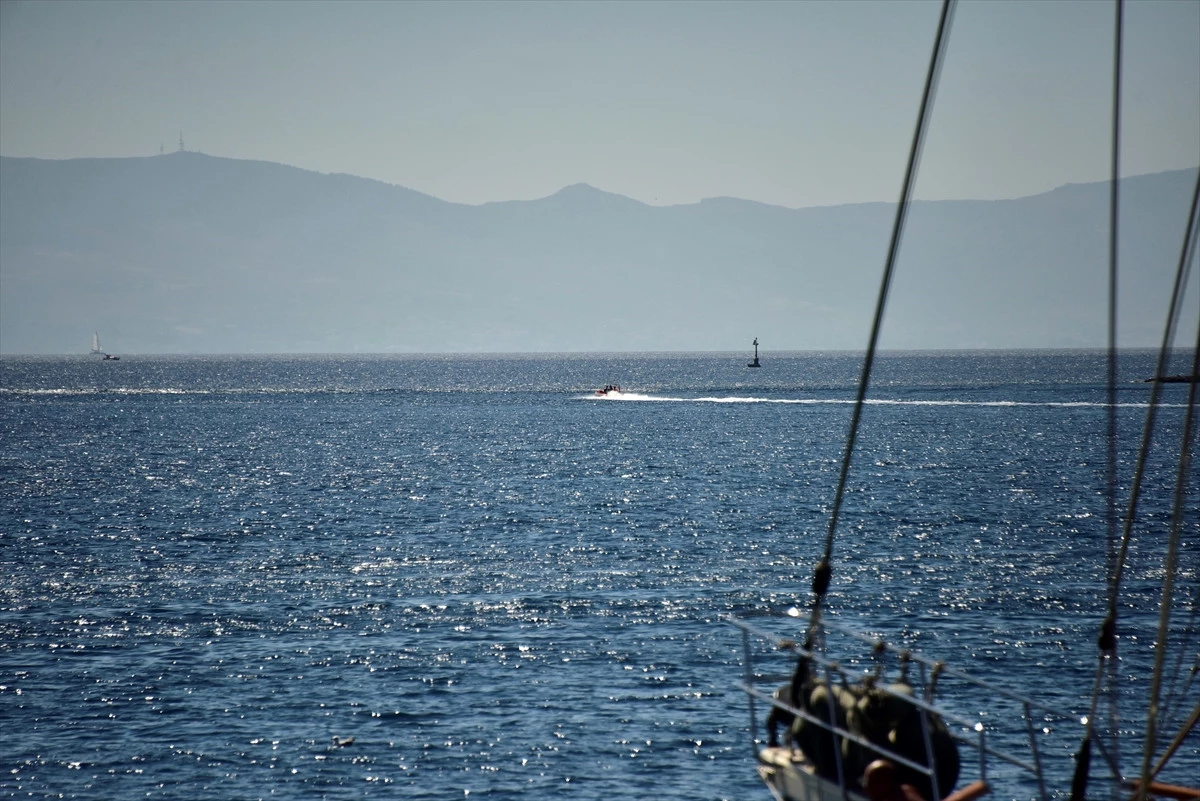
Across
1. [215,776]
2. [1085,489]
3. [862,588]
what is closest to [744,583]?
[862,588]

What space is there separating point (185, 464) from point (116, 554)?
59917 millimetres

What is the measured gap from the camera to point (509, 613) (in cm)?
5756

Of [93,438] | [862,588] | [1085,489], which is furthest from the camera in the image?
[93,438]

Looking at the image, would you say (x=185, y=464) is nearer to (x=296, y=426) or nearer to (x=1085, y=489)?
(x=296, y=426)

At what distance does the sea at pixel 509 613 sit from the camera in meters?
38.7

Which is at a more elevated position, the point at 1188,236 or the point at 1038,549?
the point at 1188,236

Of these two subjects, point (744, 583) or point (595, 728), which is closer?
point (595, 728)

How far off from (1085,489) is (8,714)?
87.5 m

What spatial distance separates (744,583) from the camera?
64312 millimetres

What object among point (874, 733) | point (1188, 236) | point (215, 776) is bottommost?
point (215, 776)

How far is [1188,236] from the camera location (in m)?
21.2

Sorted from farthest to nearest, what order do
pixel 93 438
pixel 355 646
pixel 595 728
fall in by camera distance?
1. pixel 93 438
2. pixel 355 646
3. pixel 595 728

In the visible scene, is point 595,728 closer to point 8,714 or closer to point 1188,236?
point 8,714

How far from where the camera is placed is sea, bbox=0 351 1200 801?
1523 inches
